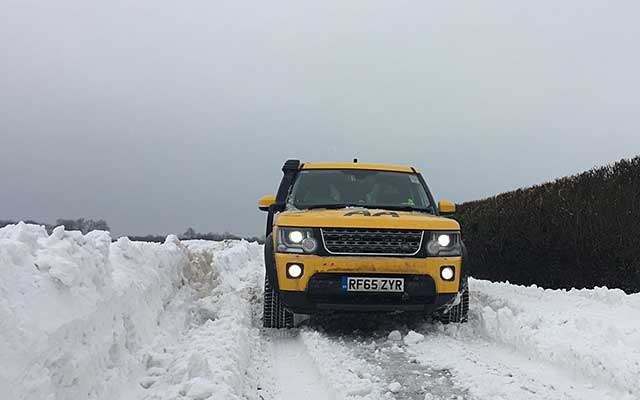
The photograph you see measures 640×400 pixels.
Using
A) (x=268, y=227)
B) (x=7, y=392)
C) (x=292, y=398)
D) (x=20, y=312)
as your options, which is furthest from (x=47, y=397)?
(x=268, y=227)

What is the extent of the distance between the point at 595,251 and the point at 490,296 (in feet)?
5.99

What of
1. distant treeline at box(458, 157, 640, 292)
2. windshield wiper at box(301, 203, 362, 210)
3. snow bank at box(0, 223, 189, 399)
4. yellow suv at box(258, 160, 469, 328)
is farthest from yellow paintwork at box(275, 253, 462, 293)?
distant treeline at box(458, 157, 640, 292)

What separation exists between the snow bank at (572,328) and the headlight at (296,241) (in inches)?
67.7

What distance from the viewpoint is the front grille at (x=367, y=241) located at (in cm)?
477

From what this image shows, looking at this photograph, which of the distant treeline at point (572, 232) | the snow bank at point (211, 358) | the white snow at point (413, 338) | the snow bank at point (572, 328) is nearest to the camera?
the snow bank at point (211, 358)

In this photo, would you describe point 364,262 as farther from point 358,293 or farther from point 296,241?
point 296,241

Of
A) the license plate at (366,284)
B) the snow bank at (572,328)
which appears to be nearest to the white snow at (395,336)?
the license plate at (366,284)

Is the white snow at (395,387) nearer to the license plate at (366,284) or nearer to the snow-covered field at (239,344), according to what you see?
the snow-covered field at (239,344)

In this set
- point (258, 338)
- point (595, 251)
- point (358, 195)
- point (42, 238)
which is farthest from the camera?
point (595, 251)

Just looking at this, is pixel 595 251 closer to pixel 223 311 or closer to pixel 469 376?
pixel 469 376

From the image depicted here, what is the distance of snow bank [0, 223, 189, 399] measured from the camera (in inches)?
92.3

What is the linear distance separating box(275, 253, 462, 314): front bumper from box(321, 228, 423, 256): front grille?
0.25 ft

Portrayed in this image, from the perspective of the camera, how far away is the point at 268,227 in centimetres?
620

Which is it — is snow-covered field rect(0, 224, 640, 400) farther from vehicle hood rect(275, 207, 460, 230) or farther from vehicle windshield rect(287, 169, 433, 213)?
vehicle windshield rect(287, 169, 433, 213)
